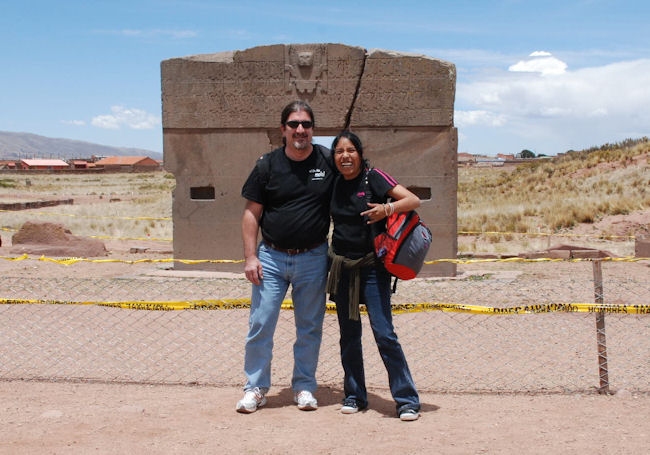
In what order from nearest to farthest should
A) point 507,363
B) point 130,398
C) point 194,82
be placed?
point 130,398 < point 507,363 < point 194,82

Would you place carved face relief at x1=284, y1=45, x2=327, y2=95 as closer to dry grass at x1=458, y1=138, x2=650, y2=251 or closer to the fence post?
the fence post

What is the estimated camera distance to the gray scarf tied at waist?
4324 millimetres

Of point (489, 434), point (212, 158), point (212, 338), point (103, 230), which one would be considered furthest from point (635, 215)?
point (489, 434)

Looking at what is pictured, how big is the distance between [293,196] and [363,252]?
0.57 meters

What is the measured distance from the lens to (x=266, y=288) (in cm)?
451

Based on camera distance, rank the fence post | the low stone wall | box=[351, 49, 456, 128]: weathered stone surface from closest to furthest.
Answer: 1. the fence post
2. box=[351, 49, 456, 128]: weathered stone surface
3. the low stone wall

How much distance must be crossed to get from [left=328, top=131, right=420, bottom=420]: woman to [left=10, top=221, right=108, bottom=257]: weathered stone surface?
971cm

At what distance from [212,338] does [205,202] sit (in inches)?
175

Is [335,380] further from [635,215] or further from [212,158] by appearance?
[635,215]

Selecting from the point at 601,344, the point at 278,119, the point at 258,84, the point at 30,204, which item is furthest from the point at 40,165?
the point at 601,344

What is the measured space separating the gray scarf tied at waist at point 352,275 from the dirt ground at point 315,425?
0.72 metres

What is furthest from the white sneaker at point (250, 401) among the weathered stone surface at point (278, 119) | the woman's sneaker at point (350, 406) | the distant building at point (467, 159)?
the distant building at point (467, 159)

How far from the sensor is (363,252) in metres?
4.34

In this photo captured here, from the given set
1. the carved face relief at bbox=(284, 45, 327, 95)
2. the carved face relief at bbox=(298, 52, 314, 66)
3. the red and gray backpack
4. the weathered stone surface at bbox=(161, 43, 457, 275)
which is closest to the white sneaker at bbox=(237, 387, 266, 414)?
the red and gray backpack
